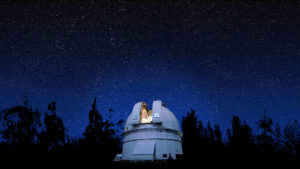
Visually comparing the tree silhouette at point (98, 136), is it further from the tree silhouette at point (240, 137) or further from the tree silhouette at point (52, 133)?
the tree silhouette at point (240, 137)

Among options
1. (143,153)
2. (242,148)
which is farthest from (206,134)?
(143,153)

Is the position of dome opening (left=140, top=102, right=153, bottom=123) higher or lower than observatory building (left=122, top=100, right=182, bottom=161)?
higher

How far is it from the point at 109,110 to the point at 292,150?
2715cm

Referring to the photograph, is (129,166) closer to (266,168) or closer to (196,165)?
(196,165)

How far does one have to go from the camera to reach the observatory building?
16.0 meters

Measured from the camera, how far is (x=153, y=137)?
54.7 ft

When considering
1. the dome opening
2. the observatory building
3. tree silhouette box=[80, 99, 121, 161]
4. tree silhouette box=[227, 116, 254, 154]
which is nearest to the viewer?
the observatory building

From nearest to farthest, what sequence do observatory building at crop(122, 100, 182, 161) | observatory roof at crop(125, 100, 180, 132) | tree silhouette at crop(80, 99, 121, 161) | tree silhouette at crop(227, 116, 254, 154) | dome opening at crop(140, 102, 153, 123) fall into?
observatory building at crop(122, 100, 182, 161) < observatory roof at crop(125, 100, 180, 132) < dome opening at crop(140, 102, 153, 123) < tree silhouette at crop(80, 99, 121, 161) < tree silhouette at crop(227, 116, 254, 154)

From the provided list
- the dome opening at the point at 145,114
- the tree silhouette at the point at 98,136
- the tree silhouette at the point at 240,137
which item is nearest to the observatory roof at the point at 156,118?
the dome opening at the point at 145,114

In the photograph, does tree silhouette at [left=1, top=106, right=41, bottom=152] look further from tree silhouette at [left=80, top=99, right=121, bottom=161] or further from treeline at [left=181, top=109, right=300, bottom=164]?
treeline at [left=181, top=109, right=300, bottom=164]

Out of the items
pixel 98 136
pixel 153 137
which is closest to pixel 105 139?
pixel 98 136

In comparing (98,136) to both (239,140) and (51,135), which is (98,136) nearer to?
(51,135)

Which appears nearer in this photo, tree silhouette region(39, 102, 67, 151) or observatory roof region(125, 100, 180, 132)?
observatory roof region(125, 100, 180, 132)

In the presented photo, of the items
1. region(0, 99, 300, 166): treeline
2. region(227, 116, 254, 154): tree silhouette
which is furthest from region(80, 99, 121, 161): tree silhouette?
region(227, 116, 254, 154): tree silhouette
